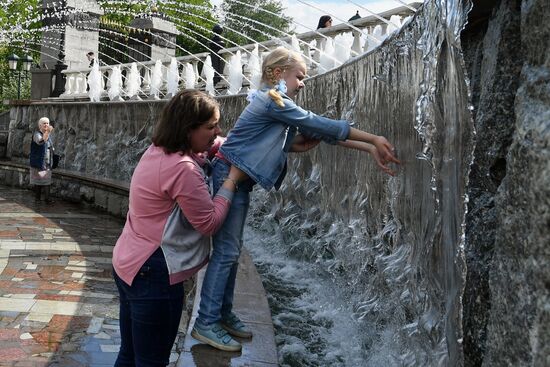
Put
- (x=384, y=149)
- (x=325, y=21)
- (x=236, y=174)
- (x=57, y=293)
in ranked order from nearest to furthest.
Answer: (x=384, y=149)
(x=236, y=174)
(x=57, y=293)
(x=325, y=21)

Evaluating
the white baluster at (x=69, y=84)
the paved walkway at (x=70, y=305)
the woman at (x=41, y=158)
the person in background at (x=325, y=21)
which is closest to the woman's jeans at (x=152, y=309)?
the paved walkway at (x=70, y=305)

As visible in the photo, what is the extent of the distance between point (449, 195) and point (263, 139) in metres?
1.08

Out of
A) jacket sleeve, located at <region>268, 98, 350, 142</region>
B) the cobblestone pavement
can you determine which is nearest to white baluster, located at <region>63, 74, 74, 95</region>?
the cobblestone pavement

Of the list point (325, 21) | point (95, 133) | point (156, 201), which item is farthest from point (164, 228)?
point (95, 133)

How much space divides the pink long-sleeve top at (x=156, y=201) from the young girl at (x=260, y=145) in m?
0.57

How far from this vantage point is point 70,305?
5.71m

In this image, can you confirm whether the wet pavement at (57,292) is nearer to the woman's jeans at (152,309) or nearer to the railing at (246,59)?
the woman's jeans at (152,309)

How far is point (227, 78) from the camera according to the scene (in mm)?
13805

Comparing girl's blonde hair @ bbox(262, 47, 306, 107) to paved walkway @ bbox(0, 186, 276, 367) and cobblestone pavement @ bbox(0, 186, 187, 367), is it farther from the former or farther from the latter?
cobblestone pavement @ bbox(0, 186, 187, 367)

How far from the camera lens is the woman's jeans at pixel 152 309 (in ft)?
9.17

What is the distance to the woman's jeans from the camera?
2795 mm

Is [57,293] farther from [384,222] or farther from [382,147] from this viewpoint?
[382,147]

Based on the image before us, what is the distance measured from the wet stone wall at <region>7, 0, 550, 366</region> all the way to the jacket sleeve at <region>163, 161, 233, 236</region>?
3.00 ft

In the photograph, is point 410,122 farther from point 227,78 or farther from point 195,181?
point 227,78
